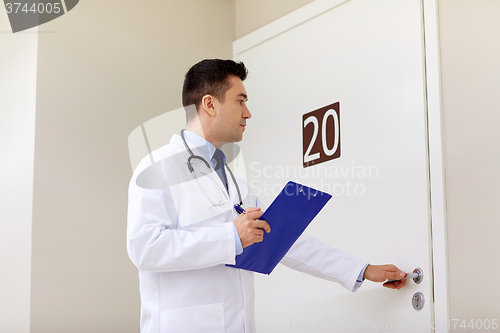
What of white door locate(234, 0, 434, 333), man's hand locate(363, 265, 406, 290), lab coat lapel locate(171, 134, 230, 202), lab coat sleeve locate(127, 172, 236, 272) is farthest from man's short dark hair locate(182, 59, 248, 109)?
man's hand locate(363, 265, 406, 290)

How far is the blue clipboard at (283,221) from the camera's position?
1323 millimetres

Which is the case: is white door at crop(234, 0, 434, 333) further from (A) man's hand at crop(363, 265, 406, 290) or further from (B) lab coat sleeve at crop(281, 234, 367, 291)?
(B) lab coat sleeve at crop(281, 234, 367, 291)

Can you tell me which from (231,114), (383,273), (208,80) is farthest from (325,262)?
(208,80)

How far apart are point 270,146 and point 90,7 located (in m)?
1.03

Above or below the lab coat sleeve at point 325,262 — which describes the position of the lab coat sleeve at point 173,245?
above

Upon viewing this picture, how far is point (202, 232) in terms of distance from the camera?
4.51 feet

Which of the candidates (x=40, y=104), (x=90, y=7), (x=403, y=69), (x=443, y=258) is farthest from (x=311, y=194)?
(x=90, y=7)

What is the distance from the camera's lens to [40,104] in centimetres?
217

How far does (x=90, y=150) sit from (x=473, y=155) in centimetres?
152

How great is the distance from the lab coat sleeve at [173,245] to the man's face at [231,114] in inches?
16.0

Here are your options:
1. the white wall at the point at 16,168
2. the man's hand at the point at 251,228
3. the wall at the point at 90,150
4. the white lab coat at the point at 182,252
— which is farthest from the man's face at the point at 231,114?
the white wall at the point at 16,168

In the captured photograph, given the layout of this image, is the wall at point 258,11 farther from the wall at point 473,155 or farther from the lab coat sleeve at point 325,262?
the lab coat sleeve at point 325,262

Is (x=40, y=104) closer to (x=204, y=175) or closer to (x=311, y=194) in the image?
(x=204, y=175)

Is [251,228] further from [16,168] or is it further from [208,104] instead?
[16,168]
